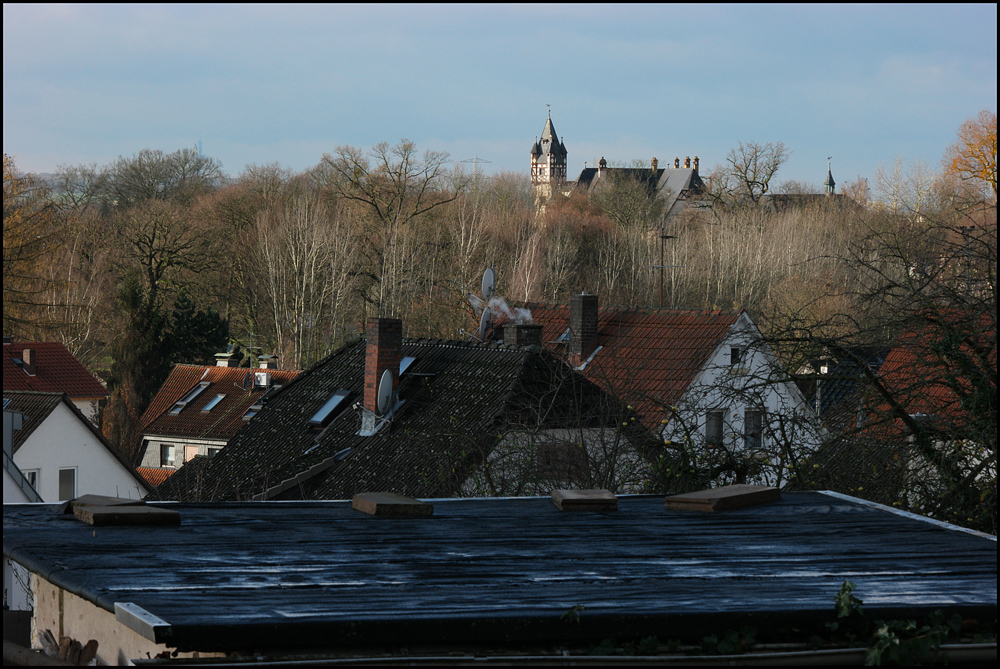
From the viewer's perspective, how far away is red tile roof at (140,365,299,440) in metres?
40.5

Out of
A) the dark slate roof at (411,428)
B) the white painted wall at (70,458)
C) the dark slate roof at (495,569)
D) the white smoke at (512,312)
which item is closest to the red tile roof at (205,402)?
the white painted wall at (70,458)

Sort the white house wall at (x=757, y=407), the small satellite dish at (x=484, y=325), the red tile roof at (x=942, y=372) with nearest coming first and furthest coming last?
the red tile roof at (x=942, y=372)
the white house wall at (x=757, y=407)
the small satellite dish at (x=484, y=325)

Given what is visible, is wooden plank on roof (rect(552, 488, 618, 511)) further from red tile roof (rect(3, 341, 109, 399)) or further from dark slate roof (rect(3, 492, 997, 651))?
red tile roof (rect(3, 341, 109, 399))

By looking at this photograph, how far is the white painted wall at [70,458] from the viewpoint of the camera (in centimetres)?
2886

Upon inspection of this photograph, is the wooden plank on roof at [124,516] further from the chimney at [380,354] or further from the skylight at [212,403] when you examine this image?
the skylight at [212,403]

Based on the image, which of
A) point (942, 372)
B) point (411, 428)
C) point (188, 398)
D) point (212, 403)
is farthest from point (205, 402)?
point (942, 372)

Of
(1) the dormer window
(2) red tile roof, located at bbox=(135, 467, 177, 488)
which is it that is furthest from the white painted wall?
(1) the dormer window

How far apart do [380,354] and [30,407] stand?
15.1 meters

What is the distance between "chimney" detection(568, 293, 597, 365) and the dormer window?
2118cm

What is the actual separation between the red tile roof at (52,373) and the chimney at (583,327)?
20.2 meters

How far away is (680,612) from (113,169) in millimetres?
68140

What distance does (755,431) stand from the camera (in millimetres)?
12805

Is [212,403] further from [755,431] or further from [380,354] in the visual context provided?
[755,431]

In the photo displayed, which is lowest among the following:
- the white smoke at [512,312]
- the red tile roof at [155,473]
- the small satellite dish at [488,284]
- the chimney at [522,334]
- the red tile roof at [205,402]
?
the red tile roof at [155,473]
